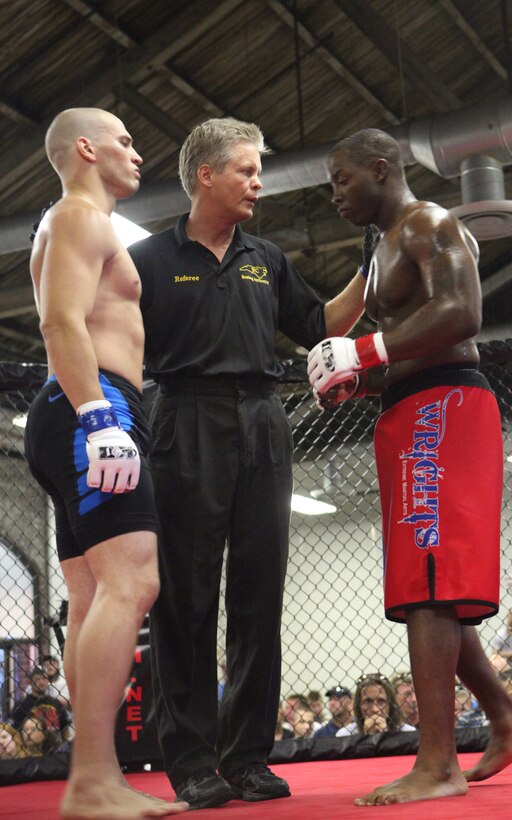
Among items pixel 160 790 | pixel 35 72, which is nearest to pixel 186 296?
pixel 160 790

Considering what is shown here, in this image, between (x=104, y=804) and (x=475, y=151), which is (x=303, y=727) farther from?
(x=104, y=804)

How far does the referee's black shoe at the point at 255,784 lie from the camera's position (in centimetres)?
A: 189

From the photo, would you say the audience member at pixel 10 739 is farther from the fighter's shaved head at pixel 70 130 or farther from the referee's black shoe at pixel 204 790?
the fighter's shaved head at pixel 70 130

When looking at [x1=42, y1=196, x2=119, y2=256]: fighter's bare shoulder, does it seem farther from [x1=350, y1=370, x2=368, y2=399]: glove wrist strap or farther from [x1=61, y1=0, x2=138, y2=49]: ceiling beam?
[x1=61, y1=0, x2=138, y2=49]: ceiling beam

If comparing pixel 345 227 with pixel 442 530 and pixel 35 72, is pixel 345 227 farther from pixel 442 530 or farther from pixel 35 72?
pixel 442 530

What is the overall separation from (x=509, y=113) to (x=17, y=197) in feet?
11.1

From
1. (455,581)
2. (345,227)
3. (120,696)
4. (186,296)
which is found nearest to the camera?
(120,696)

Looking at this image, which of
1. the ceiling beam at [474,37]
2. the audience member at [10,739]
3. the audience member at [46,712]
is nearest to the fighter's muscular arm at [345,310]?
the audience member at [46,712]

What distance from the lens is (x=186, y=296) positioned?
2.10 m

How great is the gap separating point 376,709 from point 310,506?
7256mm

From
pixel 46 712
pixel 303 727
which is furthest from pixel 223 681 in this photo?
pixel 46 712

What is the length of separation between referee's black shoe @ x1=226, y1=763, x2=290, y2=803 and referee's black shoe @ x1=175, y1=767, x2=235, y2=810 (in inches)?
1.9

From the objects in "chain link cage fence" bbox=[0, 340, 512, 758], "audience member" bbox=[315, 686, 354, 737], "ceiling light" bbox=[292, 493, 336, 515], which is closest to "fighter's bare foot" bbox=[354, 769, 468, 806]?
"audience member" bbox=[315, 686, 354, 737]

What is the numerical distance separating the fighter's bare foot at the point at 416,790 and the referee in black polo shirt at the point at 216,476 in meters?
0.31
